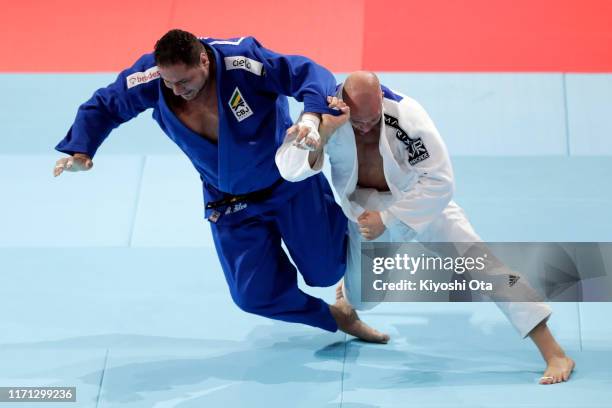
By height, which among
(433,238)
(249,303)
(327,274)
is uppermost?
(433,238)

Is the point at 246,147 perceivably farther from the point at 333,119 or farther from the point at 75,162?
the point at 75,162

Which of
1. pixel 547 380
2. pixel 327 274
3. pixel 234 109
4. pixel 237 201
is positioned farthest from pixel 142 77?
pixel 547 380

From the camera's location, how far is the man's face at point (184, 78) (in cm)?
405

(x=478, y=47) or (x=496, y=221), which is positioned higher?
(x=478, y=47)

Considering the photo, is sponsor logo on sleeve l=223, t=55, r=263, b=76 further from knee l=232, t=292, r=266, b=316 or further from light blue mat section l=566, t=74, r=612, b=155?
light blue mat section l=566, t=74, r=612, b=155

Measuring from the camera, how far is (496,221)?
5652 millimetres

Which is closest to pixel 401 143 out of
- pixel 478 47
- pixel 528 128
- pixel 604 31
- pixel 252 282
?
pixel 252 282

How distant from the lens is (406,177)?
14.7 feet

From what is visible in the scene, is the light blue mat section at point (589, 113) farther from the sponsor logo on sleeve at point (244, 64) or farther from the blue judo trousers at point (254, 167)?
the sponsor logo on sleeve at point (244, 64)

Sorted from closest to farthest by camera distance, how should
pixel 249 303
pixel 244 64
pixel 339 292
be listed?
pixel 244 64 → pixel 249 303 → pixel 339 292

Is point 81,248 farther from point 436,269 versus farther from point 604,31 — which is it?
point 604,31

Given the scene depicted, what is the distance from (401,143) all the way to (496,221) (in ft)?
4.85

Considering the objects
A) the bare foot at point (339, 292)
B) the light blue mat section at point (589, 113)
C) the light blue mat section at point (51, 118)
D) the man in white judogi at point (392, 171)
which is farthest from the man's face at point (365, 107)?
the light blue mat section at point (51, 118)

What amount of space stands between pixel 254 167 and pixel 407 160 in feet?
2.30
